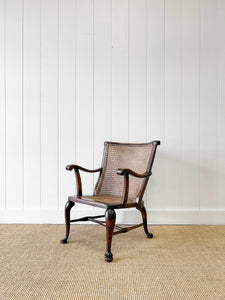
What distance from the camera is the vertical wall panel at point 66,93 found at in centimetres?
287

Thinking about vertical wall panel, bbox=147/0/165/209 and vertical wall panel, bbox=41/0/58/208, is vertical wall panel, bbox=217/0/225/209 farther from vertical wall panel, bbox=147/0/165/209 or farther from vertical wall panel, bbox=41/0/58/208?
vertical wall panel, bbox=41/0/58/208

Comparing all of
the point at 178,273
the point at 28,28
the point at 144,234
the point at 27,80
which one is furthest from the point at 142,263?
the point at 28,28

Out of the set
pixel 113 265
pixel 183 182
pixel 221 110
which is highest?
pixel 221 110

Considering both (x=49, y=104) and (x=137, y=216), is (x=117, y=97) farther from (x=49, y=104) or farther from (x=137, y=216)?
(x=137, y=216)

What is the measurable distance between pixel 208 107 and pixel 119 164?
1.10 metres

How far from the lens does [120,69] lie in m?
2.88

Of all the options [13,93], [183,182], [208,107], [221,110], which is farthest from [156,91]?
[13,93]

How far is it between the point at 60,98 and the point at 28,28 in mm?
786

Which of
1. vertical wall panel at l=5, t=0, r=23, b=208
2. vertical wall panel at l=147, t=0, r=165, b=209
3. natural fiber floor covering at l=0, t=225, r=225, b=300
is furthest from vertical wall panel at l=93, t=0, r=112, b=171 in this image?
natural fiber floor covering at l=0, t=225, r=225, b=300

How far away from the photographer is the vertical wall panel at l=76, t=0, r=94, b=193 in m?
2.87

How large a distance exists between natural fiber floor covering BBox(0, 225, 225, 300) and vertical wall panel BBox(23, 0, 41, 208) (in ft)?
2.57

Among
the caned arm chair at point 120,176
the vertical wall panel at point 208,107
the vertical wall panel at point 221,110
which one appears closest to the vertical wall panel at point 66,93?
the caned arm chair at point 120,176

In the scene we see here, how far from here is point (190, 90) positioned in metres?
2.87

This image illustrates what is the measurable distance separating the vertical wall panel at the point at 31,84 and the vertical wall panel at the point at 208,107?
5.49 ft
